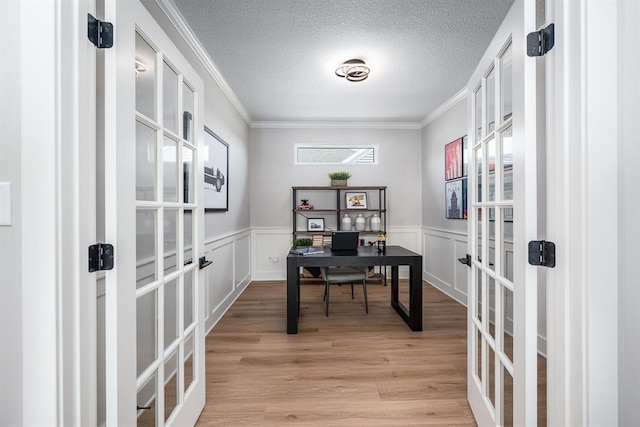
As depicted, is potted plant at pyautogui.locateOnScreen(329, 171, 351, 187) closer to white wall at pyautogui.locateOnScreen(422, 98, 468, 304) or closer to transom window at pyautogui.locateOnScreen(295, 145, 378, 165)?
transom window at pyautogui.locateOnScreen(295, 145, 378, 165)

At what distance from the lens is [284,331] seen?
2.85 m

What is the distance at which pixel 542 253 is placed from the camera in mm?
999

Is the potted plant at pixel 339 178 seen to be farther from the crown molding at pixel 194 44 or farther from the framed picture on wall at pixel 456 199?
the crown molding at pixel 194 44

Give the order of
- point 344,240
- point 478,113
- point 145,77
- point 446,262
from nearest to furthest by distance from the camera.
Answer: point 145,77
point 478,113
point 344,240
point 446,262

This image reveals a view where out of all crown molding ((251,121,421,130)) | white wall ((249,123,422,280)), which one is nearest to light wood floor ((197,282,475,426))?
white wall ((249,123,422,280))

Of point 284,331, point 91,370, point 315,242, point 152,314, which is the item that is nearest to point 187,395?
point 152,314
